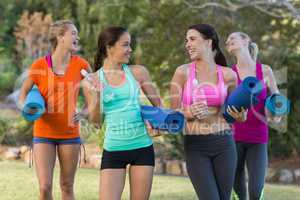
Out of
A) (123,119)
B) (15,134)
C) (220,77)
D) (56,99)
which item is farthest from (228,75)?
(15,134)

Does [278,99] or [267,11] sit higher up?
[267,11]

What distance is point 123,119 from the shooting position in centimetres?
416

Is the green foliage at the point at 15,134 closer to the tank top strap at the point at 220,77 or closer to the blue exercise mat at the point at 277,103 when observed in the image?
the blue exercise mat at the point at 277,103

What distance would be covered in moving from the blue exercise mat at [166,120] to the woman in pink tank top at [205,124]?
6.7 inches

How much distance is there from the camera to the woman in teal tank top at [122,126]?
4121 millimetres

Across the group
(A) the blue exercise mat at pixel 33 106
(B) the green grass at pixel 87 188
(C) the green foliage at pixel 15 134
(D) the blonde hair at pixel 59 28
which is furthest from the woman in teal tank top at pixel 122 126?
(C) the green foliage at pixel 15 134

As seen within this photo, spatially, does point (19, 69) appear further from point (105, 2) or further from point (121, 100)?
point (121, 100)

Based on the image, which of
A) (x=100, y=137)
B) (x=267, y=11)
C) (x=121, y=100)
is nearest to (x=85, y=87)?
(x=121, y=100)

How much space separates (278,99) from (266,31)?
832 cm

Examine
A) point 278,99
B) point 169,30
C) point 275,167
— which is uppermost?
point 169,30

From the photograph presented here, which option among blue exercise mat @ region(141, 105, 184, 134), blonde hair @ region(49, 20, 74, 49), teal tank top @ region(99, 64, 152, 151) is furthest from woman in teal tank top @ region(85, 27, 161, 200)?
blonde hair @ region(49, 20, 74, 49)

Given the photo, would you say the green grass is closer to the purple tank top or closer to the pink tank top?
the purple tank top

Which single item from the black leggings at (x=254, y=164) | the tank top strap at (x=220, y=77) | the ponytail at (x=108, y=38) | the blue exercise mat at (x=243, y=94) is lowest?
the black leggings at (x=254, y=164)

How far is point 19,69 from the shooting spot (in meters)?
19.4
